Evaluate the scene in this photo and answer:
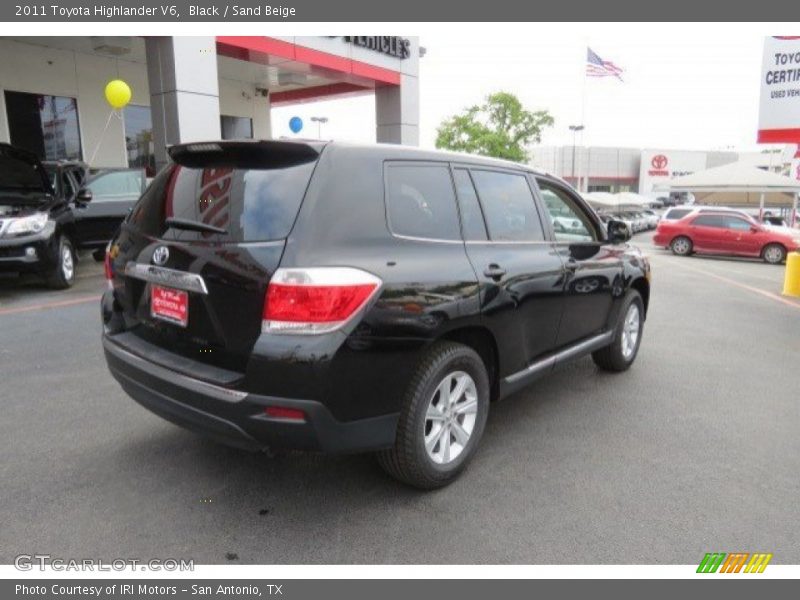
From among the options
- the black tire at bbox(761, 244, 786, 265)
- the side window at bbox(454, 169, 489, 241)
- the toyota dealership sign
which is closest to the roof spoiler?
the side window at bbox(454, 169, 489, 241)

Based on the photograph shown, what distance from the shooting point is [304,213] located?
2.62m

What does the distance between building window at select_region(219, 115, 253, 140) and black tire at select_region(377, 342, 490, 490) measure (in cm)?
1691

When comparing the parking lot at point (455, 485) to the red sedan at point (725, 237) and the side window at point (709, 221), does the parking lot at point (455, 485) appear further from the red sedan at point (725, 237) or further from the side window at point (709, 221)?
the side window at point (709, 221)

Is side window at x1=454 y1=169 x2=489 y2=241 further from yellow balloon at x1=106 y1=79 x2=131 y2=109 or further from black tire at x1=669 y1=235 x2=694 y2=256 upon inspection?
black tire at x1=669 y1=235 x2=694 y2=256

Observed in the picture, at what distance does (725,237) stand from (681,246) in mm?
1307

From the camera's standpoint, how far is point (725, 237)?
1841 centimetres

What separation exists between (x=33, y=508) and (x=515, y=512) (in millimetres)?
2395

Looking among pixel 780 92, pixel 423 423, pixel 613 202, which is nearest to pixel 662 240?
pixel 780 92

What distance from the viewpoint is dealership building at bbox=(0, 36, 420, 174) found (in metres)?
10.7

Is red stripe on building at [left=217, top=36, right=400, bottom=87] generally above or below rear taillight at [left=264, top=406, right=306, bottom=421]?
above

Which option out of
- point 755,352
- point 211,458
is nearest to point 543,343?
point 211,458

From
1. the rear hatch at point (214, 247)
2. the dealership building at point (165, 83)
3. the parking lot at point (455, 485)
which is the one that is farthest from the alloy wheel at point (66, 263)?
the rear hatch at point (214, 247)

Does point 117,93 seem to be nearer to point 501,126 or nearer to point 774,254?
point 774,254

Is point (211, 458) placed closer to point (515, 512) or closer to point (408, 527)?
point (408, 527)
